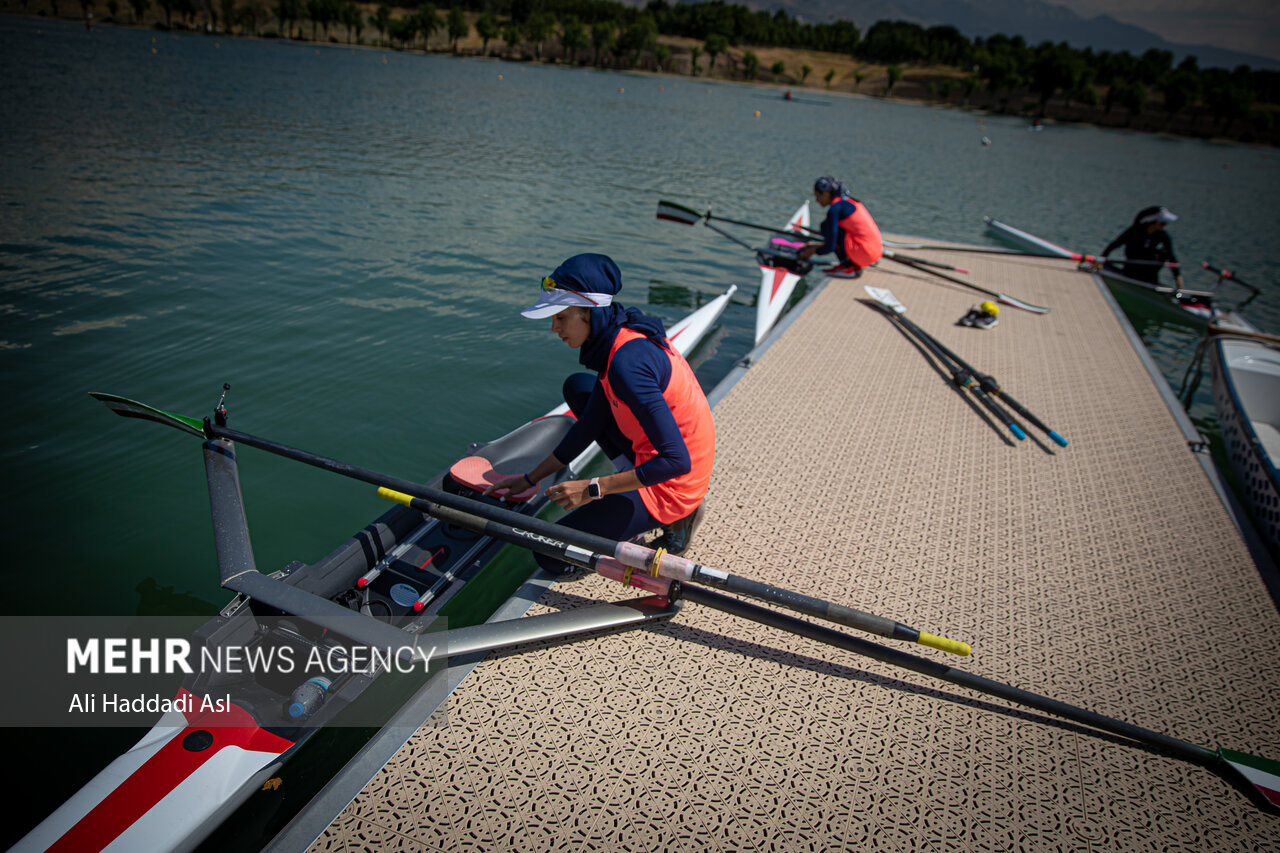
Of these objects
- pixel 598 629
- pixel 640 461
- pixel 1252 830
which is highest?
pixel 640 461

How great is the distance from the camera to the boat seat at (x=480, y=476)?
3.78 m

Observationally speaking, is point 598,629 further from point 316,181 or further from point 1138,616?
point 316,181

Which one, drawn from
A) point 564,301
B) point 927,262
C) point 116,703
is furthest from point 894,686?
point 927,262

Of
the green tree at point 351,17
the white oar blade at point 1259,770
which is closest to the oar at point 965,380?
the white oar blade at point 1259,770

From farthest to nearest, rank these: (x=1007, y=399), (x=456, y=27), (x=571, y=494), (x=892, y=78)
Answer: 1. (x=892, y=78)
2. (x=456, y=27)
3. (x=1007, y=399)
4. (x=571, y=494)

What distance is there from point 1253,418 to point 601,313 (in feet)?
28.6

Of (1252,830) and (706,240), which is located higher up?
(706,240)

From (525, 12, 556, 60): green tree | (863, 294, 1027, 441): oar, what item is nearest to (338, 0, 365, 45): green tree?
(525, 12, 556, 60): green tree

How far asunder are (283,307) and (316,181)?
7707 millimetres

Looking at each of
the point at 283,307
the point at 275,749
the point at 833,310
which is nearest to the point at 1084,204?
the point at 833,310

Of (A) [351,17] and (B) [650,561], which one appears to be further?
(A) [351,17]

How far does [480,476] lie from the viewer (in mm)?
3850

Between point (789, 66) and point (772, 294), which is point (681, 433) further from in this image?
point (789, 66)

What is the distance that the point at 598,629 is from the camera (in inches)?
121
